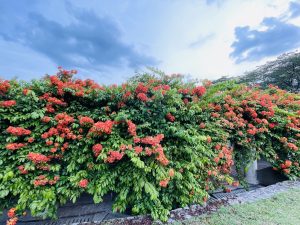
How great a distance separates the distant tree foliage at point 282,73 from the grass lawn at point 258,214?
14.1 metres

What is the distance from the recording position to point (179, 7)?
551 centimetres

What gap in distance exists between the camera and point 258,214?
2.60m

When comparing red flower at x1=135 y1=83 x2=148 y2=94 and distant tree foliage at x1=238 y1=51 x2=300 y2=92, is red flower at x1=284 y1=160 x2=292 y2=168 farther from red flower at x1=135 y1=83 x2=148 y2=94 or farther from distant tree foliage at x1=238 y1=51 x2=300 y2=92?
distant tree foliage at x1=238 y1=51 x2=300 y2=92

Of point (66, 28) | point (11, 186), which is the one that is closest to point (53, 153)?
point (11, 186)

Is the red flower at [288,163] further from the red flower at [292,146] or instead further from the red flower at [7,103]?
the red flower at [7,103]

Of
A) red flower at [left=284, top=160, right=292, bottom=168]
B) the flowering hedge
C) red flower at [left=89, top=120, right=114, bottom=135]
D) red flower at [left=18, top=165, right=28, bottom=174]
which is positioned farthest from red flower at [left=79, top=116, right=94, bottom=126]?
red flower at [left=284, top=160, right=292, bottom=168]

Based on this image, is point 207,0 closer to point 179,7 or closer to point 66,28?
point 179,7

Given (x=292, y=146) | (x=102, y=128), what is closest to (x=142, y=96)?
(x=102, y=128)

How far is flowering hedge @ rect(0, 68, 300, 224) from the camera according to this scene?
2471 mm

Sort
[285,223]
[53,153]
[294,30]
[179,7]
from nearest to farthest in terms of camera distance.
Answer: [285,223]
[53,153]
[179,7]
[294,30]

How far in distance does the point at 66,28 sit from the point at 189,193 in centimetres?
585

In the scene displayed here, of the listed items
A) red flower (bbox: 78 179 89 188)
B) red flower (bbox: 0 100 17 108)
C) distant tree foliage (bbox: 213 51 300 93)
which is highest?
distant tree foliage (bbox: 213 51 300 93)

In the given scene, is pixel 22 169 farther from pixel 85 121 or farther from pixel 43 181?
pixel 85 121

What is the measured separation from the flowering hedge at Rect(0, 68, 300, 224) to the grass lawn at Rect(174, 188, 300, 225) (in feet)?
1.39
